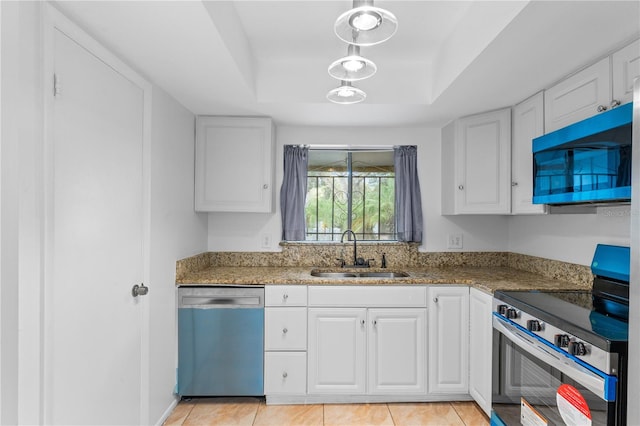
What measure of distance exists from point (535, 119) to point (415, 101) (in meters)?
0.74

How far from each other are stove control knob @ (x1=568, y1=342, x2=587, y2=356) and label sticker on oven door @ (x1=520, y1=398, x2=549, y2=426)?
0.38 metres

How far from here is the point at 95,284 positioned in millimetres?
1573

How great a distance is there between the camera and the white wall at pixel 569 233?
1934 millimetres

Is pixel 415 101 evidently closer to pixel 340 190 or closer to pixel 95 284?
pixel 340 190

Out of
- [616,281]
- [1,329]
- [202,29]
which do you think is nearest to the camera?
[1,329]

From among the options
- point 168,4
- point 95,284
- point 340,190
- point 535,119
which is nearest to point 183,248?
point 95,284

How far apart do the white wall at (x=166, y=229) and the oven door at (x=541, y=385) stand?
194cm

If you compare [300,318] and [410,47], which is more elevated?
[410,47]

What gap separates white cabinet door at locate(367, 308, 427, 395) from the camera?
246 centimetres

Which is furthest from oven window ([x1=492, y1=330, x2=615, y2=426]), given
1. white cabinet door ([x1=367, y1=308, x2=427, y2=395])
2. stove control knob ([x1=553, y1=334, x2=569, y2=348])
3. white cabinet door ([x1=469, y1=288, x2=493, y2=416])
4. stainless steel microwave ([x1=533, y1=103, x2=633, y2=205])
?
stainless steel microwave ([x1=533, y1=103, x2=633, y2=205])

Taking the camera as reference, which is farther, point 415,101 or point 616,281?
point 415,101

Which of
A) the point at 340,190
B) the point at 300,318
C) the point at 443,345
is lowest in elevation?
the point at 443,345

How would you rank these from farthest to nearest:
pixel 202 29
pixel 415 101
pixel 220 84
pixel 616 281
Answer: pixel 415 101
pixel 220 84
pixel 616 281
pixel 202 29

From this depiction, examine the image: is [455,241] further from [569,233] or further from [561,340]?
[561,340]
